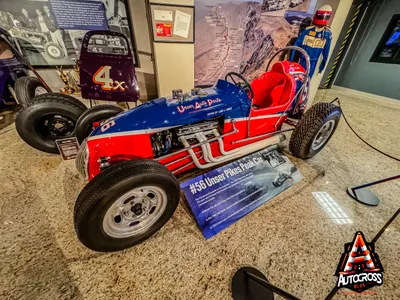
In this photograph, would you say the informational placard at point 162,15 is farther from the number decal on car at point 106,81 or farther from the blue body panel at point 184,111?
the blue body panel at point 184,111

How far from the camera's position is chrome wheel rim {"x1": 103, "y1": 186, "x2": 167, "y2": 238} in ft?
3.75

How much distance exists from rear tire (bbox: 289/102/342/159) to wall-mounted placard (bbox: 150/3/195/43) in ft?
8.09

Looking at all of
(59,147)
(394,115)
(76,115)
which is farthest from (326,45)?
(59,147)

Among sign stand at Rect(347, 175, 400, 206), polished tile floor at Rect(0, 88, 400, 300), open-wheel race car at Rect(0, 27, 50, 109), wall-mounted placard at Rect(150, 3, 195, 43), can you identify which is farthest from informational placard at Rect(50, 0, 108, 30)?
sign stand at Rect(347, 175, 400, 206)

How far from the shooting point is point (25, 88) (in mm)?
2494

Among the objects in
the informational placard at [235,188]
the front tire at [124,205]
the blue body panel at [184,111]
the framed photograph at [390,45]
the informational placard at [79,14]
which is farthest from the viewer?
the framed photograph at [390,45]

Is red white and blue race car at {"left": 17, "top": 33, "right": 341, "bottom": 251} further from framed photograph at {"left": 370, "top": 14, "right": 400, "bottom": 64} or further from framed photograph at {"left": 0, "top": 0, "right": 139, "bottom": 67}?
framed photograph at {"left": 370, "top": 14, "right": 400, "bottom": 64}

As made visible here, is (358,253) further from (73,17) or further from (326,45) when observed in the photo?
(73,17)

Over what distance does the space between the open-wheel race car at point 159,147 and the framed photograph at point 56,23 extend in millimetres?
3004

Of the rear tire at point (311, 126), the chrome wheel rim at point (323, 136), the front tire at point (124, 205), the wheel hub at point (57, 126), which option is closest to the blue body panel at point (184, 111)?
the front tire at point (124, 205)

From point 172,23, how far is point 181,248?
3.33m

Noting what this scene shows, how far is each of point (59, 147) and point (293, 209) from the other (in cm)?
255

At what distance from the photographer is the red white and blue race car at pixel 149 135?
1070mm

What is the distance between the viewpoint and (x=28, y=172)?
6.24 feet
